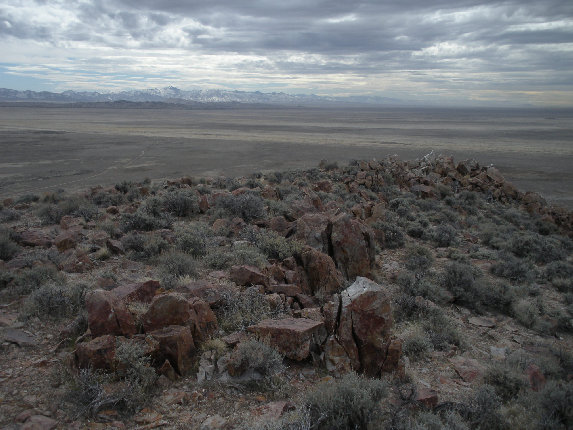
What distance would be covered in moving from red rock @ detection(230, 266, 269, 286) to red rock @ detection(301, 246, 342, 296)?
3.74 feet

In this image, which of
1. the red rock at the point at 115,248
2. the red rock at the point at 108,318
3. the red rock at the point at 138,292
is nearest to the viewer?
the red rock at the point at 108,318

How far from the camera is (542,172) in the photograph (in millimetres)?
38938

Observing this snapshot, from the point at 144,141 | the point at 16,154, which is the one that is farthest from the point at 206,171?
the point at 144,141

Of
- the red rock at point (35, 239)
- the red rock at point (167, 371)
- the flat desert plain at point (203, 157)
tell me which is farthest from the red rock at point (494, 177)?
the red rock at point (167, 371)

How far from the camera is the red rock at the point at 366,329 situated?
562cm

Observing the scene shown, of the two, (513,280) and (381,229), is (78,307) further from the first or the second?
(513,280)

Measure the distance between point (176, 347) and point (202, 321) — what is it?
0.69m

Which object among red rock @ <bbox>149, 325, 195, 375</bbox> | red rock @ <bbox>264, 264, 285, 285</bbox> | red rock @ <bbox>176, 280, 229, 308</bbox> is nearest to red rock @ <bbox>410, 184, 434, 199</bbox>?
red rock @ <bbox>264, 264, 285, 285</bbox>

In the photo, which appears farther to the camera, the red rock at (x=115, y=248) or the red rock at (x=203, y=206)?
the red rock at (x=203, y=206)

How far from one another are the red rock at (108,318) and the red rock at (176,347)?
41 cm

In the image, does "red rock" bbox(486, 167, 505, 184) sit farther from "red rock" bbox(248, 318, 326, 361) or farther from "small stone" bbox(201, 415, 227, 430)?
"small stone" bbox(201, 415, 227, 430)

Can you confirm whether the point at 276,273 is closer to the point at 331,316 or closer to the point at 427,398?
the point at 331,316

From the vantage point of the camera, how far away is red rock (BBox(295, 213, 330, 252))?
9203 millimetres

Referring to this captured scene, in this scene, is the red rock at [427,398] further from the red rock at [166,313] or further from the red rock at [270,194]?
the red rock at [270,194]
